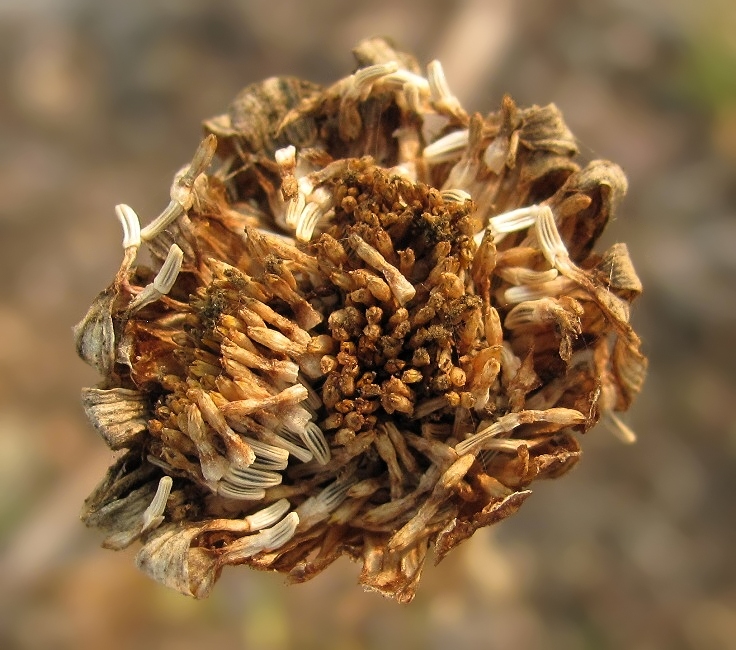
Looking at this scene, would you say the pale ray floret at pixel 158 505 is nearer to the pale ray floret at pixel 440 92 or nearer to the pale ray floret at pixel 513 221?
Result: the pale ray floret at pixel 513 221

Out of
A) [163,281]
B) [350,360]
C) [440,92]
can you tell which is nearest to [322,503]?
[350,360]

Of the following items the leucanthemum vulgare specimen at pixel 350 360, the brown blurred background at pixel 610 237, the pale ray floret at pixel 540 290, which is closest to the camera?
the leucanthemum vulgare specimen at pixel 350 360

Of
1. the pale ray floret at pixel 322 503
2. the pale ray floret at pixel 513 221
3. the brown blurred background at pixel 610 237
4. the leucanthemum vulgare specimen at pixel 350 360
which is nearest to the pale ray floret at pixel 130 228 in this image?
the leucanthemum vulgare specimen at pixel 350 360

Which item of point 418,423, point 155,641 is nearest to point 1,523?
point 155,641

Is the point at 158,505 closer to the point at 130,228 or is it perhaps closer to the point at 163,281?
the point at 163,281

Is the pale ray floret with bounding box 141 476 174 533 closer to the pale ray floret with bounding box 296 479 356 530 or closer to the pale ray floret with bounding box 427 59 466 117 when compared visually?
the pale ray floret with bounding box 296 479 356 530
